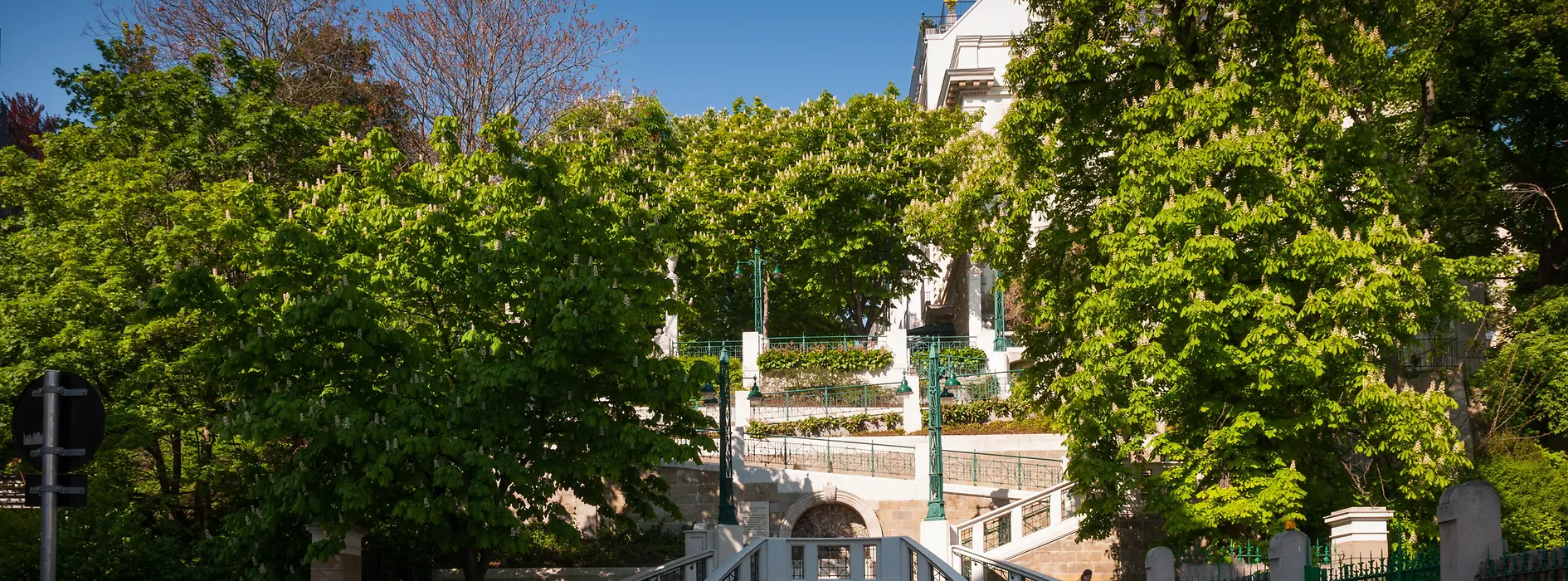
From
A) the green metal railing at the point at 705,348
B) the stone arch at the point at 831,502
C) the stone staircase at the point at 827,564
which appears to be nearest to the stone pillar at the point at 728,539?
the stone staircase at the point at 827,564

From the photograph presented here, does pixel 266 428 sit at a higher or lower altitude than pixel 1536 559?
higher

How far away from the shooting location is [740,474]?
2917 centimetres

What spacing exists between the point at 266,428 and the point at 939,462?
1257cm

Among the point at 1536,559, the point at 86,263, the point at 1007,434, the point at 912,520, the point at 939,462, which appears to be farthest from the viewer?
the point at 1007,434

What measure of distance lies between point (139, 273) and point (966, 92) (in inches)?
1250

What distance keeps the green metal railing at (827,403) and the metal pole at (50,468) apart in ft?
87.3

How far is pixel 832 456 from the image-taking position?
3128 centimetres

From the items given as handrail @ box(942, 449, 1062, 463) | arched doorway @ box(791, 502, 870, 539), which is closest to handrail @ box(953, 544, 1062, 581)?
arched doorway @ box(791, 502, 870, 539)

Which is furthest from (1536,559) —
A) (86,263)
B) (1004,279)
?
(86,263)

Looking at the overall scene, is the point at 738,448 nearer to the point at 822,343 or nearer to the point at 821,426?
the point at 821,426

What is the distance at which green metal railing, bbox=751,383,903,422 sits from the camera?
33938 millimetres

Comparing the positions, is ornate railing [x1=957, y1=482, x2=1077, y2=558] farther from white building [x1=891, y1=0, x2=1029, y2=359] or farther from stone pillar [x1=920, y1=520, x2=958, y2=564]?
white building [x1=891, y1=0, x2=1029, y2=359]

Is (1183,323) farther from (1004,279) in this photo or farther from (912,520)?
(912,520)

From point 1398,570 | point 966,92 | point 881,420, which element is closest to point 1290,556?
point 1398,570
